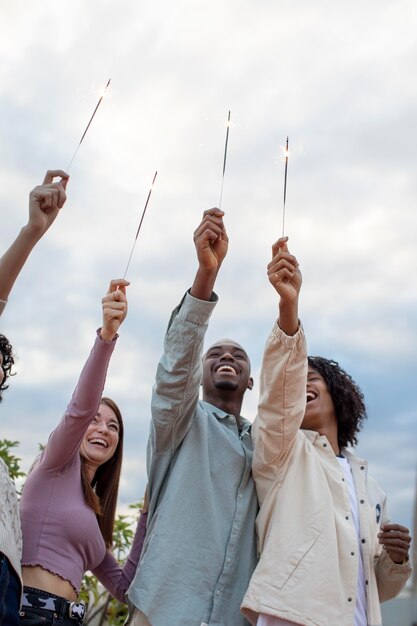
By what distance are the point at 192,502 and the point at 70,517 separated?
0.63m

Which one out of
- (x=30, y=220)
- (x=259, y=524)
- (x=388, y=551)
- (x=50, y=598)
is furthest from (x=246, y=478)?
(x=30, y=220)

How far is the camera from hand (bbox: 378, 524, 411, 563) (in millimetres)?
4301

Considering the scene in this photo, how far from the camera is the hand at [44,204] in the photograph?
4.01 meters

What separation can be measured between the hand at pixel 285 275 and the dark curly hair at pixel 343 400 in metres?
1.04

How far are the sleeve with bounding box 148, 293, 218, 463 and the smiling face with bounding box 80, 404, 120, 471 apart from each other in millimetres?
541

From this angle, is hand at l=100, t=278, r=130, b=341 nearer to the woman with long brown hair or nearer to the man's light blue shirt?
the woman with long brown hair

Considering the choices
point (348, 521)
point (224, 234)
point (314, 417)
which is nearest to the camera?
point (348, 521)

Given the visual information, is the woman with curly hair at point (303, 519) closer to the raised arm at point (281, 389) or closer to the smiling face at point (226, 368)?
the raised arm at point (281, 389)

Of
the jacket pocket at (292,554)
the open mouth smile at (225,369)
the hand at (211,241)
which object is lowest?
the jacket pocket at (292,554)

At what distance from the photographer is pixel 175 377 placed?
426 cm

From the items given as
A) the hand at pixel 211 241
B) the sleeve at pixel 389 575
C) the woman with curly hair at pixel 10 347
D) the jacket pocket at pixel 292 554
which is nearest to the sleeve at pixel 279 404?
the jacket pocket at pixel 292 554

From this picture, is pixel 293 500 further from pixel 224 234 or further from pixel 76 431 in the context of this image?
pixel 224 234

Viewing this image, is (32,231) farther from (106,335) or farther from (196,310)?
(196,310)

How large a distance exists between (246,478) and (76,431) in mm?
884
